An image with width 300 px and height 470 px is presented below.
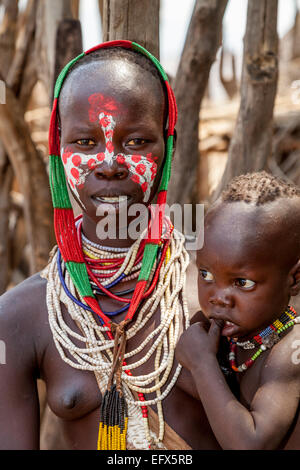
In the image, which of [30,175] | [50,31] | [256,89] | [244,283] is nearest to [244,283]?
[244,283]

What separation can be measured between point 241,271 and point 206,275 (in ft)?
0.44

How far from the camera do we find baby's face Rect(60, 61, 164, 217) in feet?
6.36

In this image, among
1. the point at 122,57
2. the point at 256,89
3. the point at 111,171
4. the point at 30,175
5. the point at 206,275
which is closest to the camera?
the point at 206,275

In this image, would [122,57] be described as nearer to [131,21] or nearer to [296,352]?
[131,21]

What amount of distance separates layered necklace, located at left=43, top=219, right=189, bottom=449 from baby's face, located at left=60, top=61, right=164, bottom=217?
249 mm

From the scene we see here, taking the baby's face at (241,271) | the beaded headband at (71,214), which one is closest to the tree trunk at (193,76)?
the beaded headband at (71,214)

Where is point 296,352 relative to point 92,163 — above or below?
below

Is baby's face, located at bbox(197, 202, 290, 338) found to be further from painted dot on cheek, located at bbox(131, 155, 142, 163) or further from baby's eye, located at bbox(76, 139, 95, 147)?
baby's eye, located at bbox(76, 139, 95, 147)

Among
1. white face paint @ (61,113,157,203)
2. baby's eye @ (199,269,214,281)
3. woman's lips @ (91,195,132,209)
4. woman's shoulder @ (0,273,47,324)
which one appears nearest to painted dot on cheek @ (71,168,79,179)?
white face paint @ (61,113,157,203)

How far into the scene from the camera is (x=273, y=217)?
167cm

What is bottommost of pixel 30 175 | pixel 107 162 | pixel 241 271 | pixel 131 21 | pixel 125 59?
pixel 241 271

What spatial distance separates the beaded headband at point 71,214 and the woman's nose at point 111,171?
0.22 m

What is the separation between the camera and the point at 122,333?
1.96 m
